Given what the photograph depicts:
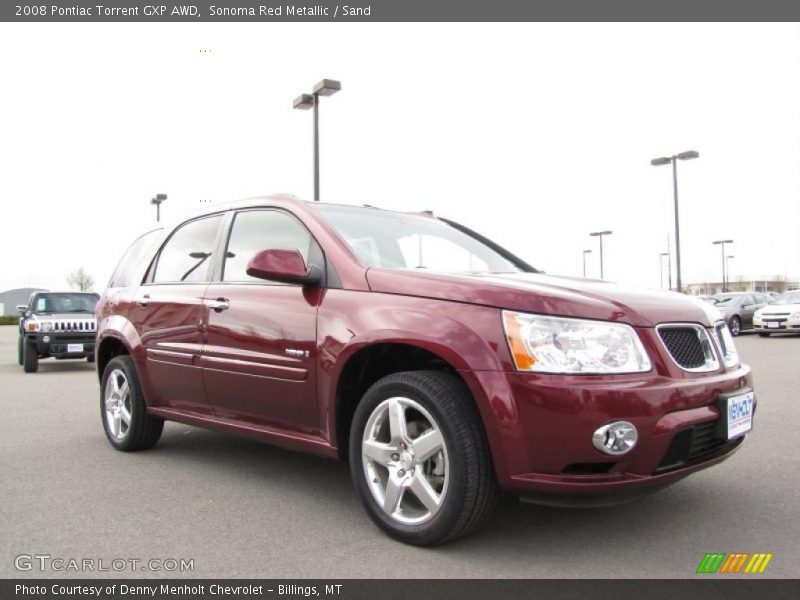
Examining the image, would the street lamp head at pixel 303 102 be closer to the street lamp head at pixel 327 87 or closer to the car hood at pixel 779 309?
the street lamp head at pixel 327 87

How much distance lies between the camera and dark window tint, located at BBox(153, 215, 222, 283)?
4.54 metres

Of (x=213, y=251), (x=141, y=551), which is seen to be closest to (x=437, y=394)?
(x=141, y=551)

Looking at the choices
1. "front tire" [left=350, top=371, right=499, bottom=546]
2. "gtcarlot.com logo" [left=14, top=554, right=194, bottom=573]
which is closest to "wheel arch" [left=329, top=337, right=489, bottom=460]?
"front tire" [left=350, top=371, right=499, bottom=546]

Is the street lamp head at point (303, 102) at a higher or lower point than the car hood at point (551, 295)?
higher

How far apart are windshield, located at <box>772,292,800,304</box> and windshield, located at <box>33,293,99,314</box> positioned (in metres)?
19.8

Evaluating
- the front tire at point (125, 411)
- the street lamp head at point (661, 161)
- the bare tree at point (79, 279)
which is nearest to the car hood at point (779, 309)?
the street lamp head at point (661, 161)

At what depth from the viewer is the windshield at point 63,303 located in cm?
1373

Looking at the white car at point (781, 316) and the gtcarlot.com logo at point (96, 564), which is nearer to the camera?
the gtcarlot.com logo at point (96, 564)

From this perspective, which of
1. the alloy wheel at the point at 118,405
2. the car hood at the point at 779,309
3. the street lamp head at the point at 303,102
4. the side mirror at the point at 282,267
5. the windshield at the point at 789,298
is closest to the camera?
the side mirror at the point at 282,267

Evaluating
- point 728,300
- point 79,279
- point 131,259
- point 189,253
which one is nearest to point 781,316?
→ point 728,300

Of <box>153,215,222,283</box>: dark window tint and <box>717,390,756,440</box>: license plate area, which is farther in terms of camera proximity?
<box>153,215,222,283</box>: dark window tint

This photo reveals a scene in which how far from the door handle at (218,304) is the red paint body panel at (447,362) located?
0.04 ft

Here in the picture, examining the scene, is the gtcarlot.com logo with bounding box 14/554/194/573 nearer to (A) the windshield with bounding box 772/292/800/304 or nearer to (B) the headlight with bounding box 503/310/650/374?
(B) the headlight with bounding box 503/310/650/374
